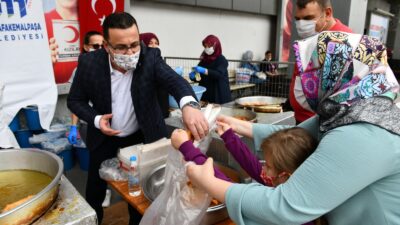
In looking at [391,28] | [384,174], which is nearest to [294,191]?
[384,174]

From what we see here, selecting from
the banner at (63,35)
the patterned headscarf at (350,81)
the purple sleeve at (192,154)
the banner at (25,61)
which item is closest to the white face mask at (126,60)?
the purple sleeve at (192,154)

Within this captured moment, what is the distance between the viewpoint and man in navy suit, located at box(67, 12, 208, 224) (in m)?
1.57

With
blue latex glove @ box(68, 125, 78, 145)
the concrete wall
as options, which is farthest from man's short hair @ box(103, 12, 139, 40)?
the concrete wall

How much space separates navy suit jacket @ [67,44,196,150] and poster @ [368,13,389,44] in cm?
988

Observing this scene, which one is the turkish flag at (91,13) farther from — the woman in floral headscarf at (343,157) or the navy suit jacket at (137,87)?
the woman in floral headscarf at (343,157)

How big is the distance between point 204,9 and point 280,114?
14.7 feet

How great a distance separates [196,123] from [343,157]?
1.96ft

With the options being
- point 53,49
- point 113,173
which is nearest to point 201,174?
point 113,173

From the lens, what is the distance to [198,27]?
6094mm

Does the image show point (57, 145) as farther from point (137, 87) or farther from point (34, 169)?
point (34, 169)

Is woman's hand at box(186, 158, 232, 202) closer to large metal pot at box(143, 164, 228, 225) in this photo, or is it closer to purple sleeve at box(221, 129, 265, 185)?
large metal pot at box(143, 164, 228, 225)

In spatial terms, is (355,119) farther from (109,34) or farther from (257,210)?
(109,34)

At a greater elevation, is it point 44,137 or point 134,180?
point 134,180

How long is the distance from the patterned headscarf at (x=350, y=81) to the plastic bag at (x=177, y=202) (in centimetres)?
47
